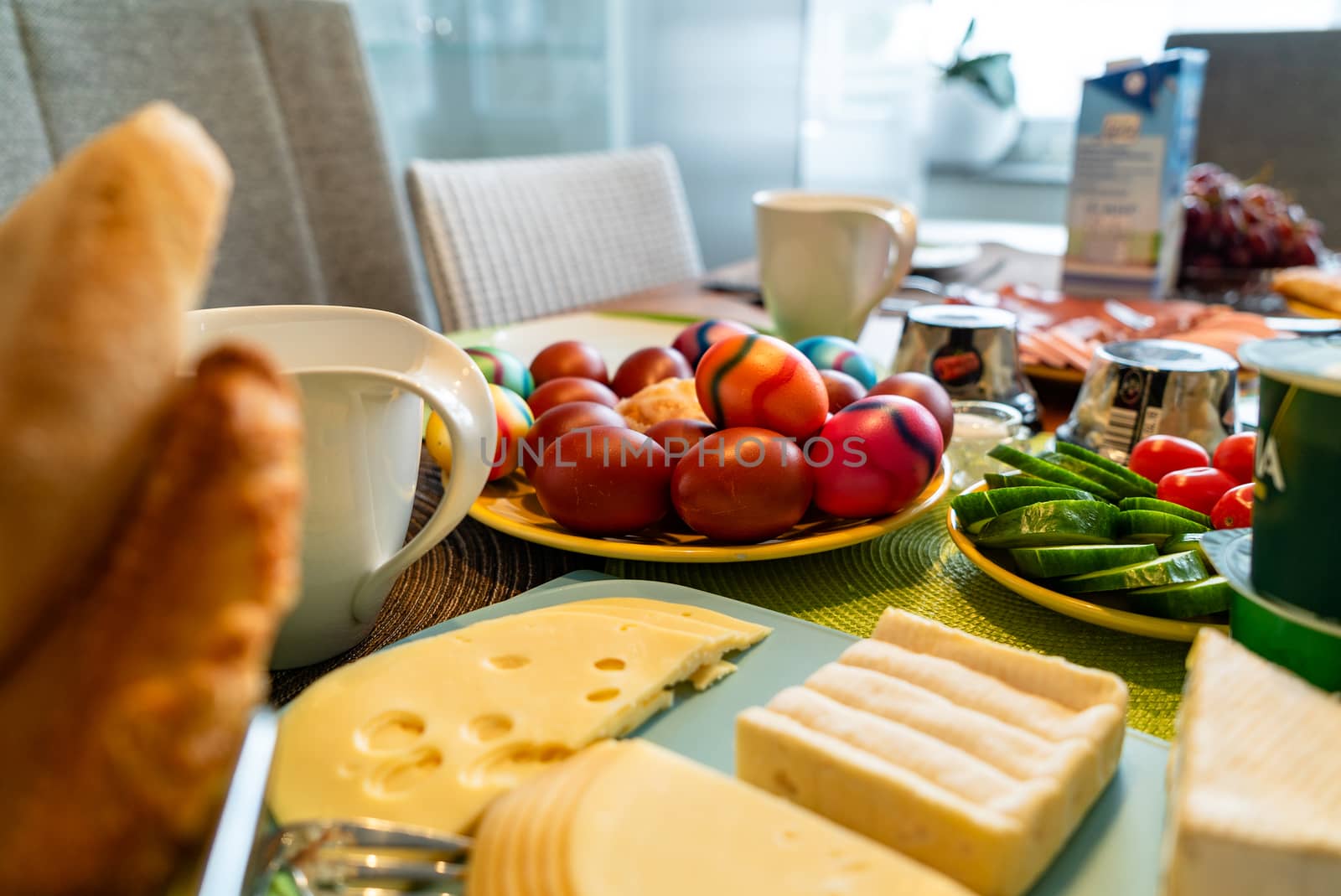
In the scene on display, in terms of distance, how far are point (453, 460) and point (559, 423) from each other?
203 mm

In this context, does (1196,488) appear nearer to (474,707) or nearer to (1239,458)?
(1239,458)

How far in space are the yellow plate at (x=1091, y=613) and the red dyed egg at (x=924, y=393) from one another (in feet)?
0.45

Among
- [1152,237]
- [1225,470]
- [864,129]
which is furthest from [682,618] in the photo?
[864,129]

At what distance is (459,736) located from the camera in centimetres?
45

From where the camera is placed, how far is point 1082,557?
1.87 feet

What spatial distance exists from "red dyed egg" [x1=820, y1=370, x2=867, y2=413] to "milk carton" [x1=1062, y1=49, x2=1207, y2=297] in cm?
83

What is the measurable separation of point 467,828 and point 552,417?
14.6 inches

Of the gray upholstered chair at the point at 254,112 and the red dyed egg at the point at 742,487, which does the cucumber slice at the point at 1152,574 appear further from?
the gray upholstered chair at the point at 254,112

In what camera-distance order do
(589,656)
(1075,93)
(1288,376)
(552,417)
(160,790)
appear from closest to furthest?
1. (160,790)
2. (1288,376)
3. (589,656)
4. (552,417)
5. (1075,93)

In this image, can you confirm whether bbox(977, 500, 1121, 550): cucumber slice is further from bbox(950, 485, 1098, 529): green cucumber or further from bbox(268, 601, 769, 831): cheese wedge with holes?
bbox(268, 601, 769, 831): cheese wedge with holes

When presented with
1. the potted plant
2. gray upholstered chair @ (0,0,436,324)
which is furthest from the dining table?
the potted plant

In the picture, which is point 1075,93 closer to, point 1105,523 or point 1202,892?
point 1105,523

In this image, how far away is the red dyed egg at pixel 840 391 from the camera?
780 millimetres

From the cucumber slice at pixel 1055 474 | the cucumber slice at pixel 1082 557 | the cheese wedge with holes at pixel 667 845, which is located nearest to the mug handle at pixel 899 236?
the cucumber slice at pixel 1055 474
